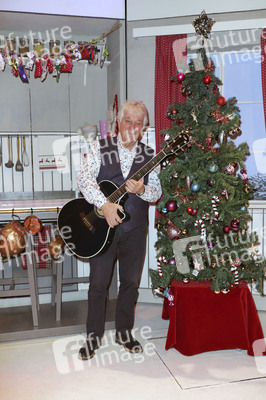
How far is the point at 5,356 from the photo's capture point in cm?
262

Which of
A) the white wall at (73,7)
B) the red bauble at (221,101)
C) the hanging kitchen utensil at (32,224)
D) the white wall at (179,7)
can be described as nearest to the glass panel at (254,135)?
the white wall at (179,7)

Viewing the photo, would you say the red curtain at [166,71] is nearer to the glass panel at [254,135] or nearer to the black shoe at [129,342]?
the glass panel at [254,135]

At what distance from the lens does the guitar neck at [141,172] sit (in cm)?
244

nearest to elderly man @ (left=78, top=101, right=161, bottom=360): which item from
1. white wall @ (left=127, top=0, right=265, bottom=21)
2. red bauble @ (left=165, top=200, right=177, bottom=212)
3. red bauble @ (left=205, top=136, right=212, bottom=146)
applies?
red bauble @ (left=165, top=200, right=177, bottom=212)

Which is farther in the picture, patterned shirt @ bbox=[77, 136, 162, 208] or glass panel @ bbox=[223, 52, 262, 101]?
glass panel @ bbox=[223, 52, 262, 101]

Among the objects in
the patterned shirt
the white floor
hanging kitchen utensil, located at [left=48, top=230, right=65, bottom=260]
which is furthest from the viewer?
hanging kitchen utensil, located at [left=48, top=230, right=65, bottom=260]

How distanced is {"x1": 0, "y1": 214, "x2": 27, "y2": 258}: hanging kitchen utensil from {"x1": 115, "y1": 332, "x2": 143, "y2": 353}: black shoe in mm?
941

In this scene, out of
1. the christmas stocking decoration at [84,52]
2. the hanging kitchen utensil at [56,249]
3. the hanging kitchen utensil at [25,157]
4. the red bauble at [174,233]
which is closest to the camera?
the red bauble at [174,233]

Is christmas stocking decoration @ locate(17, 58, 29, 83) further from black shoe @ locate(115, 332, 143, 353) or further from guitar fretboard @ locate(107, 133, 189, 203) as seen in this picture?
black shoe @ locate(115, 332, 143, 353)

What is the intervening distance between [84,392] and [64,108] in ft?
8.80

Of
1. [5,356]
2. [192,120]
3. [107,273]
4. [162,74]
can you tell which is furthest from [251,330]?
[162,74]

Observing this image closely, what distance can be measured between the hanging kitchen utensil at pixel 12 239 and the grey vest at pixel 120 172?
792 millimetres

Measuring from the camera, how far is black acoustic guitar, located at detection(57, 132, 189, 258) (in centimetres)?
245

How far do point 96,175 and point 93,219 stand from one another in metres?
0.28
